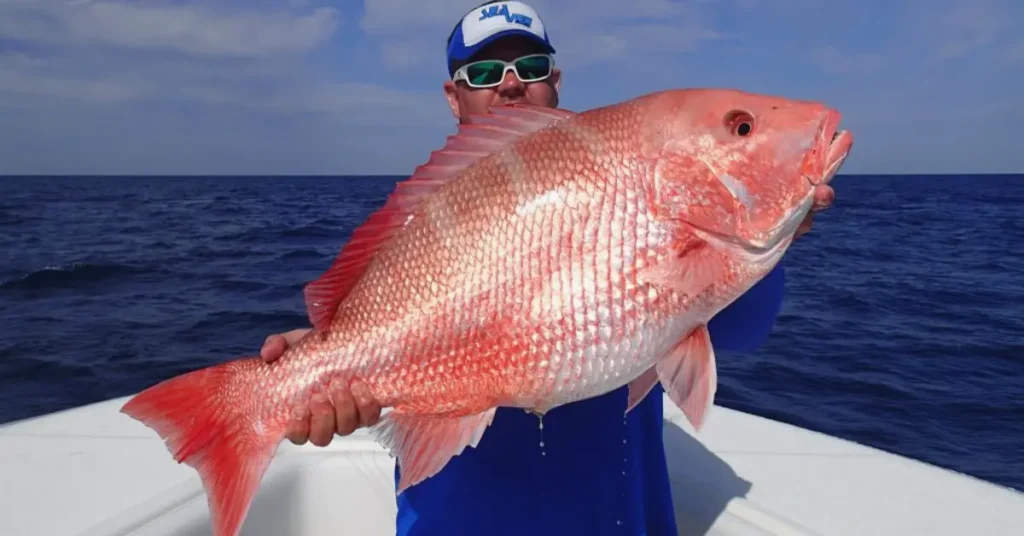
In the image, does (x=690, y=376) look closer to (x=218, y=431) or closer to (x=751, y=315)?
(x=751, y=315)

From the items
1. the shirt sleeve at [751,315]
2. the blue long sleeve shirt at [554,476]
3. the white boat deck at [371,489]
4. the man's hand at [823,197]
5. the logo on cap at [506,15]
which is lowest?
the white boat deck at [371,489]

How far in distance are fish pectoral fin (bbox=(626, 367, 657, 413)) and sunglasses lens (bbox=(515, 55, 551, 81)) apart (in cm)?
119

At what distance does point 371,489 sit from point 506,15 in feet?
6.66

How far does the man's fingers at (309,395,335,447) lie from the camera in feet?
5.65

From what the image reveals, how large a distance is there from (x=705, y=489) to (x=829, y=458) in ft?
2.21

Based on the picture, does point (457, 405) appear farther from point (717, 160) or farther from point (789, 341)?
point (789, 341)

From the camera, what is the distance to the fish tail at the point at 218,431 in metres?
1.75

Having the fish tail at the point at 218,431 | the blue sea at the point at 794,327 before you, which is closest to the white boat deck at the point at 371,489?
the fish tail at the point at 218,431

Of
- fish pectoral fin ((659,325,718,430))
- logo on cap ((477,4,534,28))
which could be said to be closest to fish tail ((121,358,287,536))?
fish pectoral fin ((659,325,718,430))

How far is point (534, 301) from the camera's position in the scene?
1.57 metres

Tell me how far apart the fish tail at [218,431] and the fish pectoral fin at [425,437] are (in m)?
0.29

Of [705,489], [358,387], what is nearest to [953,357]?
[705,489]

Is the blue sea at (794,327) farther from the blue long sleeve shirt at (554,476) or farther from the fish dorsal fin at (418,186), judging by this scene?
the fish dorsal fin at (418,186)

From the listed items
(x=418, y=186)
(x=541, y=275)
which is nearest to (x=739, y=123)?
(x=541, y=275)
